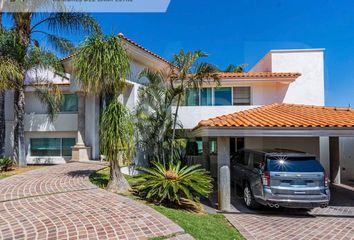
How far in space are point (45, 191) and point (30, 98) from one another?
10.9m

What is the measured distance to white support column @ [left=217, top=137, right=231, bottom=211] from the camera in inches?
354

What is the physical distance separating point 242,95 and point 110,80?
34.8 feet

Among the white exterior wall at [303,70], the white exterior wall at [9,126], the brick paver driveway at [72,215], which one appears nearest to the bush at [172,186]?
the brick paver driveway at [72,215]

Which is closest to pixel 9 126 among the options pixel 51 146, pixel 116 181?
pixel 51 146

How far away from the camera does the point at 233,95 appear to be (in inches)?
674

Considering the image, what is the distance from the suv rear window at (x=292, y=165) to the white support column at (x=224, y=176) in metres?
1.46

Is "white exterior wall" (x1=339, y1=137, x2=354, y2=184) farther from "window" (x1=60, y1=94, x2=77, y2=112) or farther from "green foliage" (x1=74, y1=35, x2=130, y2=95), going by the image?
"window" (x1=60, y1=94, x2=77, y2=112)

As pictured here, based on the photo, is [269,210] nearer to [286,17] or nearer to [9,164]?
[286,17]

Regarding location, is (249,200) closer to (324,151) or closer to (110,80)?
(110,80)

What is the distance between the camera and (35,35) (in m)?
14.3

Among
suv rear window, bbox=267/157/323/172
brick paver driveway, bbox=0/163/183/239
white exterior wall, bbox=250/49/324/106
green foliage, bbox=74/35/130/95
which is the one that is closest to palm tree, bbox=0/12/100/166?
green foliage, bbox=74/35/130/95

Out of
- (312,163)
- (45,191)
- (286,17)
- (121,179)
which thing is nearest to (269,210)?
(312,163)

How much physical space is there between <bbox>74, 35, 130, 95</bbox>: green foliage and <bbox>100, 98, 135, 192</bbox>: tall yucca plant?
2.53 feet

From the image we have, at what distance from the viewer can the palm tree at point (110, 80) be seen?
8.66 m
